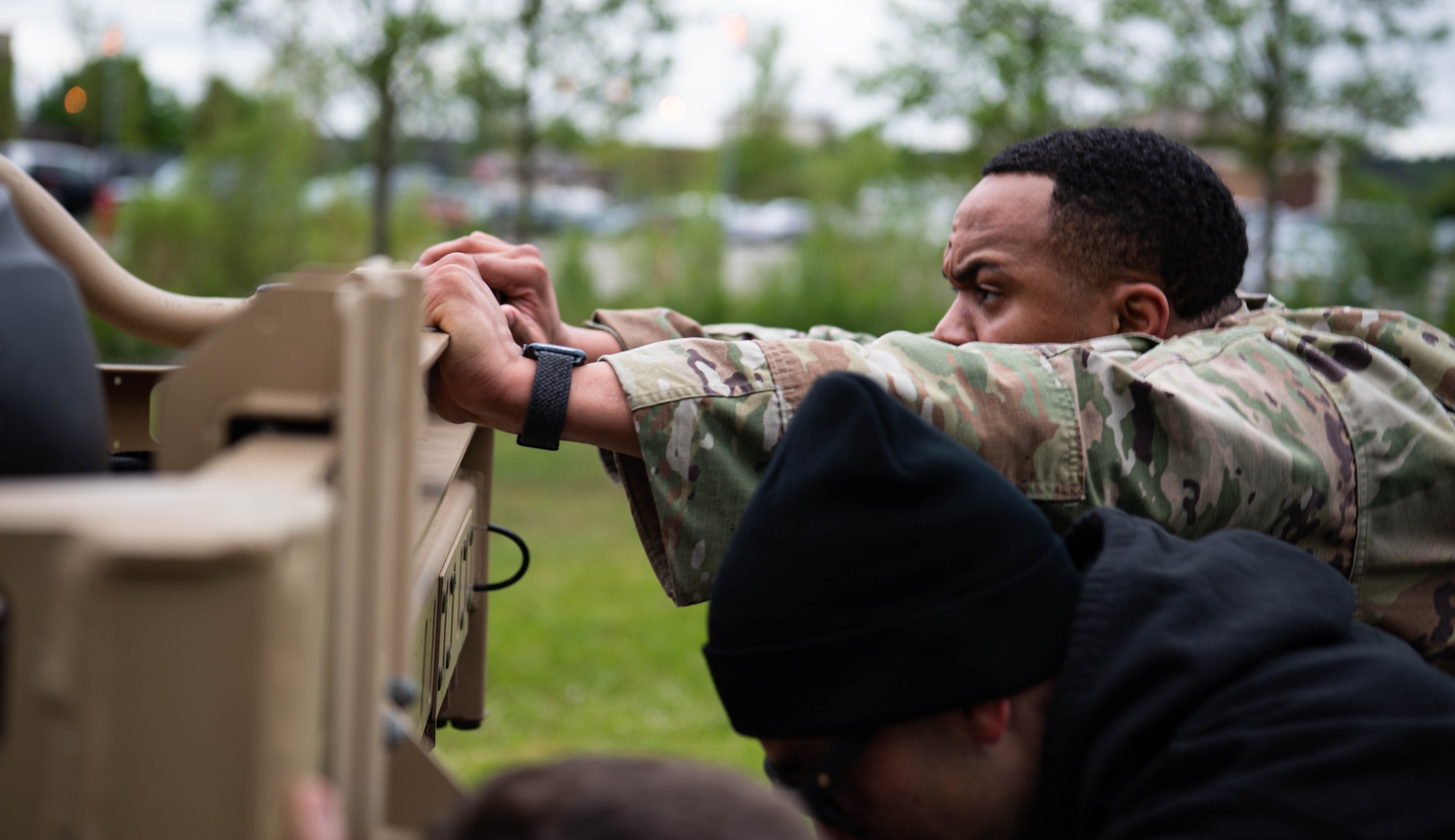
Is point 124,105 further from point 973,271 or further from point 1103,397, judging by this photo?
point 1103,397

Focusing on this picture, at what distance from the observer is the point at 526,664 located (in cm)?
548

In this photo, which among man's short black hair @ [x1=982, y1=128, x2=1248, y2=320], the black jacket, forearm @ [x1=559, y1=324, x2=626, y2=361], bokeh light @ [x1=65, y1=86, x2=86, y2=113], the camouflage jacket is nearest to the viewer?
the black jacket

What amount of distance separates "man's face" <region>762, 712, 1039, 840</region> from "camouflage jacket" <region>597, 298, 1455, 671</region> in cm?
→ 48

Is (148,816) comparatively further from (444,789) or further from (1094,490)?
(1094,490)

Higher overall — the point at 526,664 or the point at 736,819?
the point at 736,819

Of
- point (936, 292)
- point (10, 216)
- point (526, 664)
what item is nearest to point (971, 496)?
point (10, 216)

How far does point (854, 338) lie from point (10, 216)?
160cm

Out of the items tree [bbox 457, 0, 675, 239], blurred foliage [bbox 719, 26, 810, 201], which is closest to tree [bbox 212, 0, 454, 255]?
tree [bbox 457, 0, 675, 239]

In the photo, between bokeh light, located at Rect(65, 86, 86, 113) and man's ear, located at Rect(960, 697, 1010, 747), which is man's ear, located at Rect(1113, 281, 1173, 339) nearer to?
man's ear, located at Rect(960, 697, 1010, 747)

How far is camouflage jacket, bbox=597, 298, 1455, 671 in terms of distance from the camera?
1.73 meters

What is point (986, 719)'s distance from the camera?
1310 mm

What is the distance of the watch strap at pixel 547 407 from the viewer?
5.72ft

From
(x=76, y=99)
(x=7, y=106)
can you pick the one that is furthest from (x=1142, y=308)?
(x=7, y=106)

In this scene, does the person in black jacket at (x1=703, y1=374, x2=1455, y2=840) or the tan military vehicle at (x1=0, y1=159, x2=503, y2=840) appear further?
the person in black jacket at (x1=703, y1=374, x2=1455, y2=840)
